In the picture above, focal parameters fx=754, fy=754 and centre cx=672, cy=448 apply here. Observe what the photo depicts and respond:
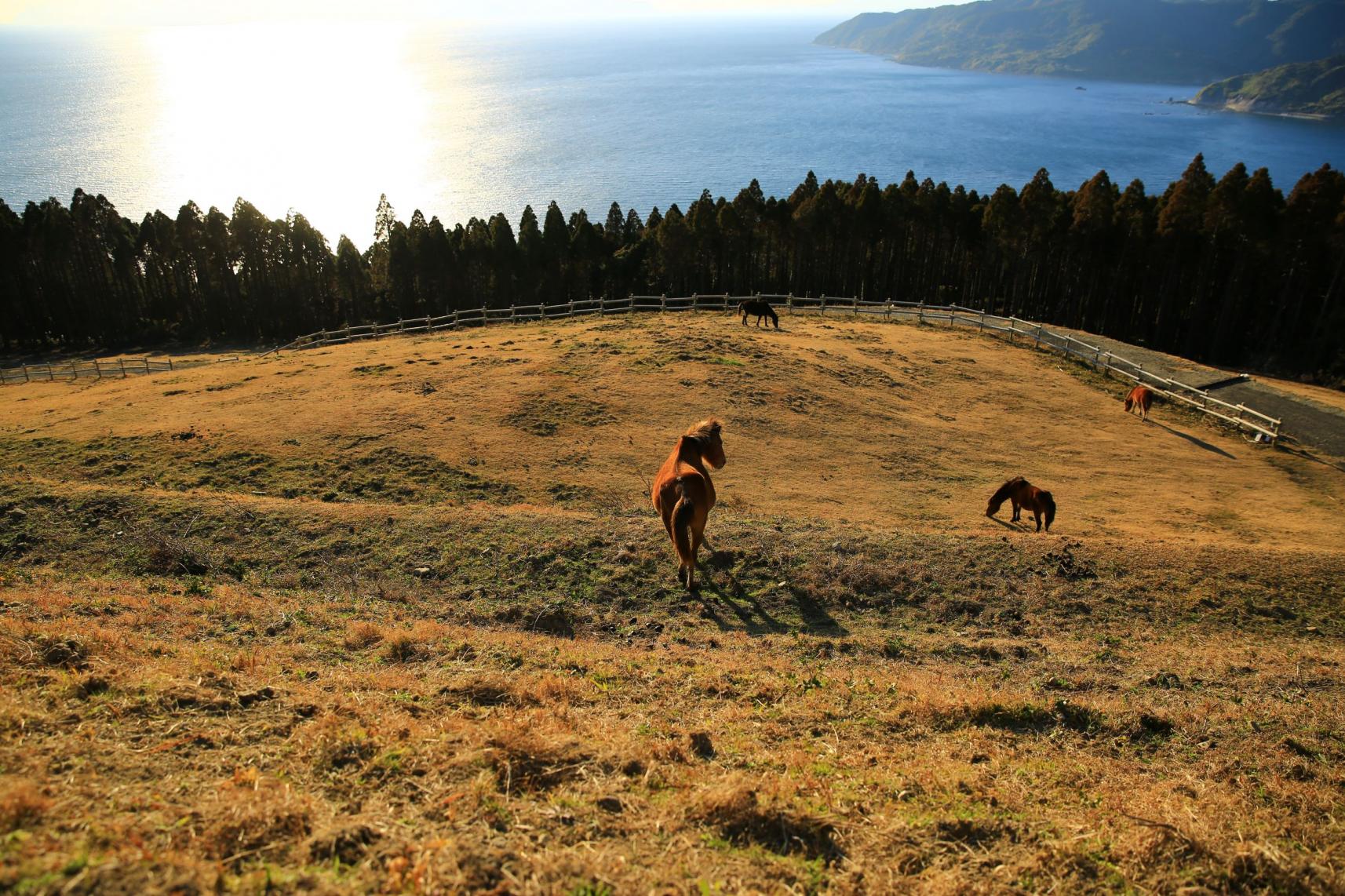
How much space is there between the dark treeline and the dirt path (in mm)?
13345

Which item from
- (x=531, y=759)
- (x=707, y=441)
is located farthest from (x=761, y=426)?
(x=531, y=759)

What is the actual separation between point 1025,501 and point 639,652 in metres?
9.59

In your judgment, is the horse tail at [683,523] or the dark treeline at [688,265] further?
the dark treeline at [688,265]

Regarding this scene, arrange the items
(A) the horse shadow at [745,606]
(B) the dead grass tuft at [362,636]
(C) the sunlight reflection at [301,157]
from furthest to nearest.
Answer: (C) the sunlight reflection at [301,157] → (A) the horse shadow at [745,606] → (B) the dead grass tuft at [362,636]

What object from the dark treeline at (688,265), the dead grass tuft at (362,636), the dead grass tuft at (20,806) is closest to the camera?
the dead grass tuft at (20,806)

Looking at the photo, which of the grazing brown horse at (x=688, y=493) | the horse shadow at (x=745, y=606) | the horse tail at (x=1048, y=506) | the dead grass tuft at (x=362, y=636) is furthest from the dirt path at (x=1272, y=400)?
the dead grass tuft at (x=362, y=636)

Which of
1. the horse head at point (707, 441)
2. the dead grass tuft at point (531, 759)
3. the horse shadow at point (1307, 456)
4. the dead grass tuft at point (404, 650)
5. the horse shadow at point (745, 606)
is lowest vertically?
the horse shadow at point (1307, 456)

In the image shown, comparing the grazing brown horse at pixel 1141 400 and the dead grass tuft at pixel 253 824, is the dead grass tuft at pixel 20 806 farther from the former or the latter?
the grazing brown horse at pixel 1141 400

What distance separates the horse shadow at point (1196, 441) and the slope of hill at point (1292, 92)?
199036 mm

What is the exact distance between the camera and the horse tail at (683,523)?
10609mm

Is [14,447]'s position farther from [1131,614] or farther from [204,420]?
[1131,614]

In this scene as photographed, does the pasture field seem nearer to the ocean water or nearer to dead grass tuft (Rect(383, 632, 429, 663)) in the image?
dead grass tuft (Rect(383, 632, 429, 663))

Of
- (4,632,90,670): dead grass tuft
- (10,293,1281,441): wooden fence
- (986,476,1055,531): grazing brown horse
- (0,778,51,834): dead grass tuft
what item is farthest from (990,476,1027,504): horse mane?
(0,778,51,834): dead grass tuft

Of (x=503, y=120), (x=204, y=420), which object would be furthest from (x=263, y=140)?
(x=204, y=420)
